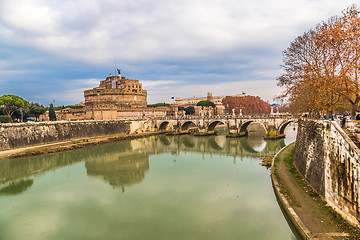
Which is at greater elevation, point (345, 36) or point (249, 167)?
point (345, 36)

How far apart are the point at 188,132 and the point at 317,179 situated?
3747 centimetres

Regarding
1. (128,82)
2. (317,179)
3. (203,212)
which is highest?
(128,82)

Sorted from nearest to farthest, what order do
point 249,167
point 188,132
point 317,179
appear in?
point 317,179
point 249,167
point 188,132

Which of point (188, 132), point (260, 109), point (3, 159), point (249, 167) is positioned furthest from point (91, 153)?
point (260, 109)

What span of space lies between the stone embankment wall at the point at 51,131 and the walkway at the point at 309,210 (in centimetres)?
3085

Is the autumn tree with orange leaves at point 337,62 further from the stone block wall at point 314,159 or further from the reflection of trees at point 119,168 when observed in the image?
the reflection of trees at point 119,168

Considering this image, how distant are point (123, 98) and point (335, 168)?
2219 inches

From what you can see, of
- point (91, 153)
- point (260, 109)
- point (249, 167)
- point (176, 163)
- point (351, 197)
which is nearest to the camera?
point (351, 197)

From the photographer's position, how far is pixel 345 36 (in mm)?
11586

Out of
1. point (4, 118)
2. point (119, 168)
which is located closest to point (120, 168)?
point (119, 168)

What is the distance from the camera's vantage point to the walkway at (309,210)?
7.11m

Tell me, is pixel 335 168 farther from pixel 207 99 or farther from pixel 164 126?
pixel 207 99

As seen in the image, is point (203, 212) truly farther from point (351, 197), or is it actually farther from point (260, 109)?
point (260, 109)

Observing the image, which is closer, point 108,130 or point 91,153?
point 91,153
